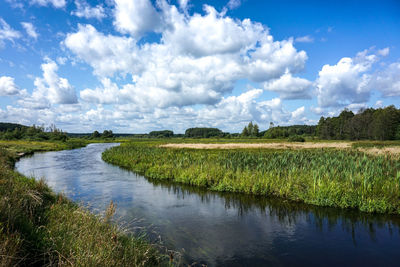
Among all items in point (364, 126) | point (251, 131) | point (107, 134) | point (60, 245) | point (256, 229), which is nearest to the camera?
point (60, 245)

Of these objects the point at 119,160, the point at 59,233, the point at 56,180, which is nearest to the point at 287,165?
the point at 59,233

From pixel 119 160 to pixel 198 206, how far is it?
24.4 m

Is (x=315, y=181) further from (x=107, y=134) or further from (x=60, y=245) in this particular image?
(x=107, y=134)

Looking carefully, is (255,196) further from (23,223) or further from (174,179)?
(23,223)

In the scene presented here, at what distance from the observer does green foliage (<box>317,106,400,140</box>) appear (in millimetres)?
84312

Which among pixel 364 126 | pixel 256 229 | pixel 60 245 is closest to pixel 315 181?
pixel 256 229

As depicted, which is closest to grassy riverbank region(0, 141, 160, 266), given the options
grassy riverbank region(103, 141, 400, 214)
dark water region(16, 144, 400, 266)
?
dark water region(16, 144, 400, 266)

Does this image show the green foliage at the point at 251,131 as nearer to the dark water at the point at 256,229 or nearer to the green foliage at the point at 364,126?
the green foliage at the point at 364,126

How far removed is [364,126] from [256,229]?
4312 inches

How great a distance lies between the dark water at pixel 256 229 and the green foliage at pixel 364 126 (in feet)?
310

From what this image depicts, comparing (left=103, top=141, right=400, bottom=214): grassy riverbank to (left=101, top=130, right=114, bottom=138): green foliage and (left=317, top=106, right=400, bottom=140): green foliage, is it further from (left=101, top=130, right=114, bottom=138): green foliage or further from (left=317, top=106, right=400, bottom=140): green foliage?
(left=101, top=130, right=114, bottom=138): green foliage

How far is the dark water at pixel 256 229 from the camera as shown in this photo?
327 inches

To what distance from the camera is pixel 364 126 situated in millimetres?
96188

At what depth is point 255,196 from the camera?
51.8ft
